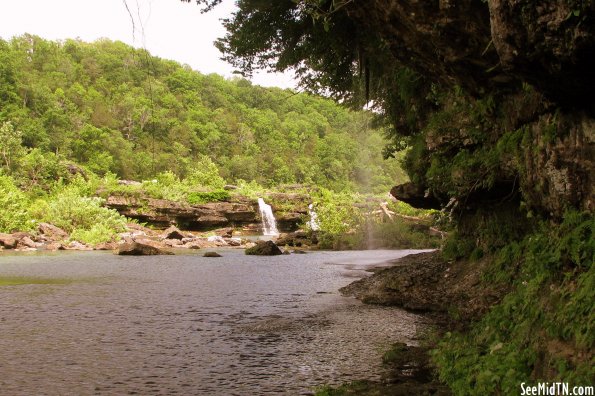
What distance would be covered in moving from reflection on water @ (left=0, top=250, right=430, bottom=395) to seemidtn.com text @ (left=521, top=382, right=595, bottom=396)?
179 cm

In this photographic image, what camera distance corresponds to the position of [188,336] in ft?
21.9

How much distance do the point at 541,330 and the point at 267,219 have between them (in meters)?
38.0

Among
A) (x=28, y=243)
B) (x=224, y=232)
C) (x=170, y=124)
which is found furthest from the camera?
(x=170, y=124)

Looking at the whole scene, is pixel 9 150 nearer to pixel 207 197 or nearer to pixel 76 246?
pixel 207 197

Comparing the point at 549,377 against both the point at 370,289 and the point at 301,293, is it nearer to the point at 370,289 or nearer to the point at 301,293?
the point at 370,289

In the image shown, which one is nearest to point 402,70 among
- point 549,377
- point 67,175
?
point 549,377

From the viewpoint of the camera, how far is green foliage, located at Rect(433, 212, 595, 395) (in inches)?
130

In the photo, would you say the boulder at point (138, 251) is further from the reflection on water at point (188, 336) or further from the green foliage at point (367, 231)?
the green foliage at point (367, 231)

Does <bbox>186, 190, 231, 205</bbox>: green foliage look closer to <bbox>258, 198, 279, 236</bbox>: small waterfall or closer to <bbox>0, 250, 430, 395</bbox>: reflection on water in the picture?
<bbox>258, 198, 279, 236</bbox>: small waterfall

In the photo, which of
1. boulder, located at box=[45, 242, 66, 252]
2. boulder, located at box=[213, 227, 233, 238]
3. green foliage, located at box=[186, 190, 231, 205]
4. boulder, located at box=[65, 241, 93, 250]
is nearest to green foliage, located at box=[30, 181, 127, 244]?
boulder, located at box=[65, 241, 93, 250]

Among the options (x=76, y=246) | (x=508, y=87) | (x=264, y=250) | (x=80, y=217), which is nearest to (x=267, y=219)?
(x=80, y=217)

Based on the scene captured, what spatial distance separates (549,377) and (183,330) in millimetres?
5247

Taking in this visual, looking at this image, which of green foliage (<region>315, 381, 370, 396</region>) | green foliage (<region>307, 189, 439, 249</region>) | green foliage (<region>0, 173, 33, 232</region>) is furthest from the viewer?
green foliage (<region>307, 189, 439, 249</region>)

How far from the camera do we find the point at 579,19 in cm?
350
